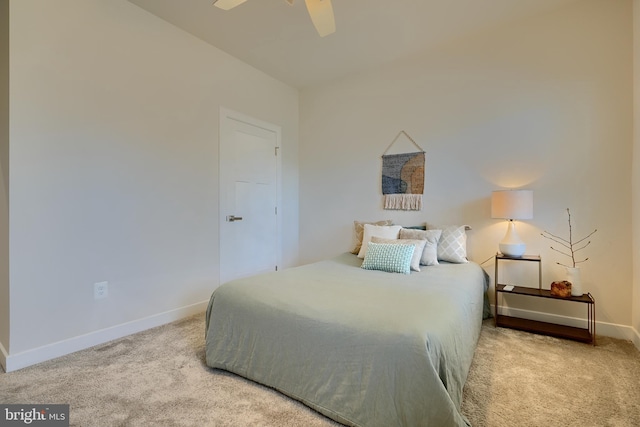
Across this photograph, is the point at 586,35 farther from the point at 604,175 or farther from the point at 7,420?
the point at 7,420

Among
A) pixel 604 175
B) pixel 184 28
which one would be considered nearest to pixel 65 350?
pixel 184 28

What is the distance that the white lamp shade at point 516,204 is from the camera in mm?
2527

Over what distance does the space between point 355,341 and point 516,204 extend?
6.57ft

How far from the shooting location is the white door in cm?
335

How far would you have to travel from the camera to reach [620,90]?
244 centimetres

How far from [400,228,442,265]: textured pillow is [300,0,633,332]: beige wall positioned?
1.32 feet

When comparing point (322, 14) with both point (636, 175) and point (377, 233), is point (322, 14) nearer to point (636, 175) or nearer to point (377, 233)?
point (377, 233)

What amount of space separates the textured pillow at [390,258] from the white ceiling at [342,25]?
204 cm

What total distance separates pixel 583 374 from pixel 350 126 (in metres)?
3.20

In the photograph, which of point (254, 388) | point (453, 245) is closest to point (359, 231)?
point (453, 245)

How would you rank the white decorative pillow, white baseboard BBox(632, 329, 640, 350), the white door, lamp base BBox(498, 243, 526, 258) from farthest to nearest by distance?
the white door, the white decorative pillow, lamp base BBox(498, 243, 526, 258), white baseboard BBox(632, 329, 640, 350)

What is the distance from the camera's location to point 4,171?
6.48 feet

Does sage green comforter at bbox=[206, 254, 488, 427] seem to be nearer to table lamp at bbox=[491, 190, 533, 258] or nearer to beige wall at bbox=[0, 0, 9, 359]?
table lamp at bbox=[491, 190, 533, 258]

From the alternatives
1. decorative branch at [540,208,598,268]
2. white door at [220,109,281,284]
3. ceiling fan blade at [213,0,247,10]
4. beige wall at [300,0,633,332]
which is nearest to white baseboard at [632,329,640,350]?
beige wall at [300,0,633,332]
